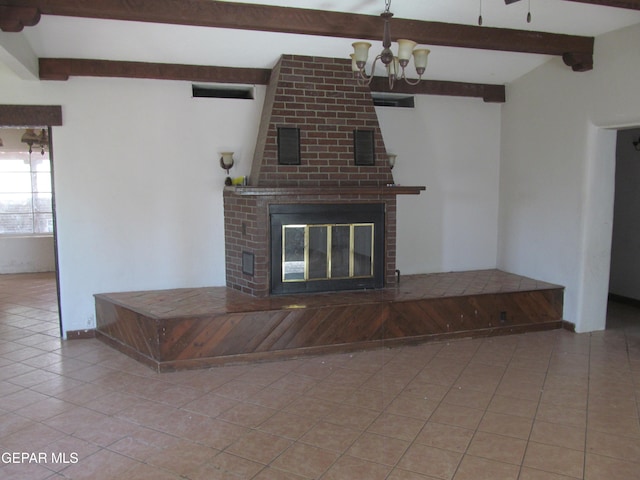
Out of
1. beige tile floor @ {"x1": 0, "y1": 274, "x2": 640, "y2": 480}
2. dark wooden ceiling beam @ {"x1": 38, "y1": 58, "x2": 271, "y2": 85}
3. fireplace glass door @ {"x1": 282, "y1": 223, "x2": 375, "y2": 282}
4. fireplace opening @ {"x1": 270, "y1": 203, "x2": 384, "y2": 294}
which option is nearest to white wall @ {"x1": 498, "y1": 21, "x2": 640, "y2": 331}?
beige tile floor @ {"x1": 0, "y1": 274, "x2": 640, "y2": 480}

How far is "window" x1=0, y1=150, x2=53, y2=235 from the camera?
29.1 ft

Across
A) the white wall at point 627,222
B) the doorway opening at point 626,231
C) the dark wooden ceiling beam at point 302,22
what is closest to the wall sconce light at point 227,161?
the dark wooden ceiling beam at point 302,22

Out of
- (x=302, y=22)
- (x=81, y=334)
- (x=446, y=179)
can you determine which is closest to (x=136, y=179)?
(x=81, y=334)

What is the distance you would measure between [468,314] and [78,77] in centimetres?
437

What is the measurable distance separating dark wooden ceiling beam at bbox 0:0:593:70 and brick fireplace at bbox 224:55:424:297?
3.19ft

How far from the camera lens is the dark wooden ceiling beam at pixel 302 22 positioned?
131 inches

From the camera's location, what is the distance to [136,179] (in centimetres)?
490

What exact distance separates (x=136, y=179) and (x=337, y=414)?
3.09 meters

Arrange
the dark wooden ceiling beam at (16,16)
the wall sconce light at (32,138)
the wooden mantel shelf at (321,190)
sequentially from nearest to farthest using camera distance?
the dark wooden ceiling beam at (16,16), the wooden mantel shelf at (321,190), the wall sconce light at (32,138)

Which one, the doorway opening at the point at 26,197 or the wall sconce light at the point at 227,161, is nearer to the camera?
the wall sconce light at the point at 227,161

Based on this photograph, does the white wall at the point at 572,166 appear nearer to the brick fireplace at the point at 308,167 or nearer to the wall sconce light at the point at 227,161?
the brick fireplace at the point at 308,167

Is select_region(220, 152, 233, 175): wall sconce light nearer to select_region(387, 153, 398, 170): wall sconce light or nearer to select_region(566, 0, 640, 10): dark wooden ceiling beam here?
select_region(387, 153, 398, 170): wall sconce light

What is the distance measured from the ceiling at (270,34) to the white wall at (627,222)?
6.53 feet

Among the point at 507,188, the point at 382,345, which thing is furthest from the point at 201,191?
the point at 507,188
